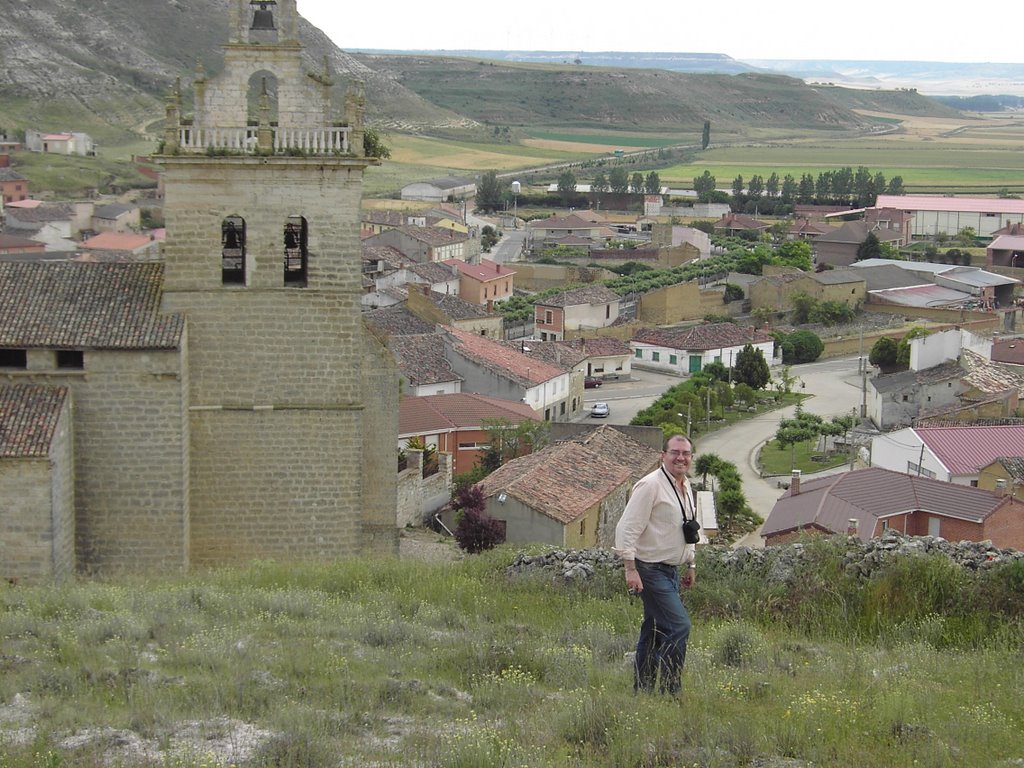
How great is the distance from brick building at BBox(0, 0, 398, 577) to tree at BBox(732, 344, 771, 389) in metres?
33.4

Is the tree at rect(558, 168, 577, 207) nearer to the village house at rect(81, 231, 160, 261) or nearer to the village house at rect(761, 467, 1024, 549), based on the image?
the village house at rect(81, 231, 160, 261)

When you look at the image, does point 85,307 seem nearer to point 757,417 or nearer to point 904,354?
point 757,417

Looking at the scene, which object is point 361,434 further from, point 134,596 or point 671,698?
point 671,698

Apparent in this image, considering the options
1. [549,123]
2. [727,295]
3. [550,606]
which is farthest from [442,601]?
[549,123]

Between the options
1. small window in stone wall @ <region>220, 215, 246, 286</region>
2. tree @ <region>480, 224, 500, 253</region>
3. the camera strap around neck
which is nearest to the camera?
the camera strap around neck

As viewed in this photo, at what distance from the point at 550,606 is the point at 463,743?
4.01m

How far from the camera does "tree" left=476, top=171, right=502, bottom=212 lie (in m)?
110

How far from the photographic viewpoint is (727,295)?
68688 millimetres

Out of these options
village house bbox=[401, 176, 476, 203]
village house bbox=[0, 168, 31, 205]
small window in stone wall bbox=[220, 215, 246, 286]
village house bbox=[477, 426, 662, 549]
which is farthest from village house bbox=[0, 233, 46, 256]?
small window in stone wall bbox=[220, 215, 246, 286]

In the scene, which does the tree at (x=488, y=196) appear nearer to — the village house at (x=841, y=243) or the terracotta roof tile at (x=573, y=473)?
the village house at (x=841, y=243)

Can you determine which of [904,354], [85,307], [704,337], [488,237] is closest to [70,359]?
[85,307]

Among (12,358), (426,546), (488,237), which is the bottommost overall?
(488,237)

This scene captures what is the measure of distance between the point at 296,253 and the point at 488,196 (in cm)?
9336

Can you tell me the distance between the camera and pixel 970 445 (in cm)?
3000
